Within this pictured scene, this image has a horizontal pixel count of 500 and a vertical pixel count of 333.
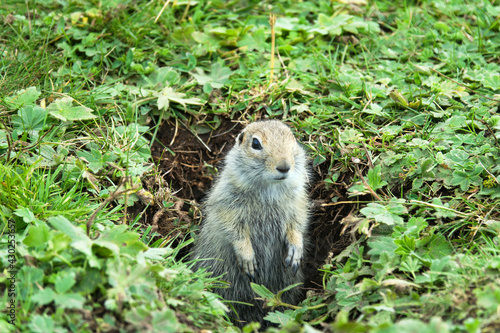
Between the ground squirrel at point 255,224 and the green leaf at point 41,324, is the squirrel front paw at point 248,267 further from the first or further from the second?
the green leaf at point 41,324

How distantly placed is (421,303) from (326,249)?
179 cm

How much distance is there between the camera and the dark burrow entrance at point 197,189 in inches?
189

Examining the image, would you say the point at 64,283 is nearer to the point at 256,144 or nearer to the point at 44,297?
the point at 44,297

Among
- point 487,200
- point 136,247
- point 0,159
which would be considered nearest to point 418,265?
point 487,200

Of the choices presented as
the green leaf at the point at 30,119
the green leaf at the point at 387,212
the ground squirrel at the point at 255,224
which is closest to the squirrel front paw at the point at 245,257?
the ground squirrel at the point at 255,224

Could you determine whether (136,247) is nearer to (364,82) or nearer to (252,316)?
(252,316)

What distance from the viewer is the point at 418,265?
11.3ft

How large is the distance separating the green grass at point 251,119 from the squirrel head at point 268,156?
513mm

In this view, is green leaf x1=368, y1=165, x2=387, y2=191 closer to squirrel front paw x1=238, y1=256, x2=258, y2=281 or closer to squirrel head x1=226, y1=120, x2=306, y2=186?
squirrel head x1=226, y1=120, x2=306, y2=186

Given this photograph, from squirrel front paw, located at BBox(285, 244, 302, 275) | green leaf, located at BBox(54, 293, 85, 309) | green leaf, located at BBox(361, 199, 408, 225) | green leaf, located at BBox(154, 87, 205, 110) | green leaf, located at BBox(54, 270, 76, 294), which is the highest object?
green leaf, located at BBox(54, 270, 76, 294)

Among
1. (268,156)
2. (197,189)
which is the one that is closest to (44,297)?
(268,156)

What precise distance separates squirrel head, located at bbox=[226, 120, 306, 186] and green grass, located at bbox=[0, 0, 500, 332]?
513mm

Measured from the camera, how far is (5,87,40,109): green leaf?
463cm

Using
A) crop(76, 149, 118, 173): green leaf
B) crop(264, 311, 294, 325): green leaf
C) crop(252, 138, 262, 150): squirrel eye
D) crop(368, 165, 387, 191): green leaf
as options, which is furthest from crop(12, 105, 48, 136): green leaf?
crop(368, 165, 387, 191): green leaf
